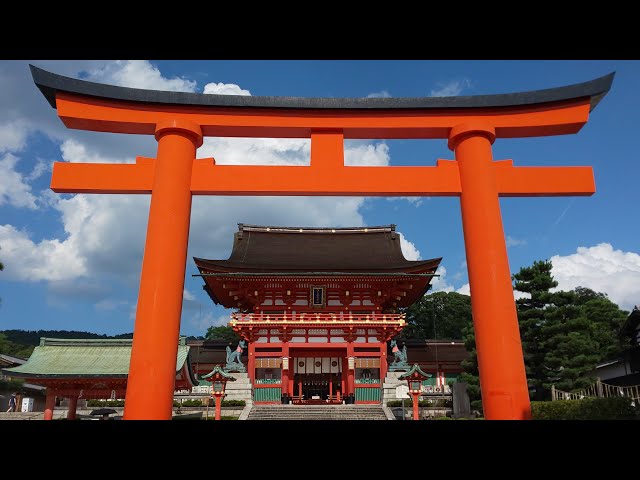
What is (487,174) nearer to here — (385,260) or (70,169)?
(70,169)

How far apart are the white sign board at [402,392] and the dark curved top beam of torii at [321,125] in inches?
479

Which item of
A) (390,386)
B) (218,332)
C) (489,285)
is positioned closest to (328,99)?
(489,285)

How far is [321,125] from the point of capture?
736 centimetres

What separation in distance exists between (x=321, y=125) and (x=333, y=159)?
0.54m

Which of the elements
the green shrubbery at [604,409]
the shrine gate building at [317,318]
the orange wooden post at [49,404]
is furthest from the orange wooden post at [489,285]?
the orange wooden post at [49,404]

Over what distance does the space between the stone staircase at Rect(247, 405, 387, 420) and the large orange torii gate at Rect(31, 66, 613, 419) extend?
12.4 meters

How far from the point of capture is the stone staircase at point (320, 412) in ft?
58.5

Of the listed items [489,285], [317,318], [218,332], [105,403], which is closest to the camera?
[489,285]

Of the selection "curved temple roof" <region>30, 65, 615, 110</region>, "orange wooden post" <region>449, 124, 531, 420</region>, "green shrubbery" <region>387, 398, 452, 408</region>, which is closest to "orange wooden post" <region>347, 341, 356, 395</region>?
"green shrubbery" <region>387, 398, 452, 408</region>

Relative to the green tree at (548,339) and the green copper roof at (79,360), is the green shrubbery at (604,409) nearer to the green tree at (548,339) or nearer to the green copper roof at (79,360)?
the green tree at (548,339)

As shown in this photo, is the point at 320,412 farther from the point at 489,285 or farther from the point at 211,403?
the point at 489,285

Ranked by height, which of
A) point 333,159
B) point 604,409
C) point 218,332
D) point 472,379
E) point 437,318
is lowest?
point 604,409

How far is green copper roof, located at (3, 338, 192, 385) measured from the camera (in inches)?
606

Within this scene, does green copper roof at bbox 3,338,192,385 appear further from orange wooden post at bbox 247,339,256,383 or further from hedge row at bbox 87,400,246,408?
orange wooden post at bbox 247,339,256,383
